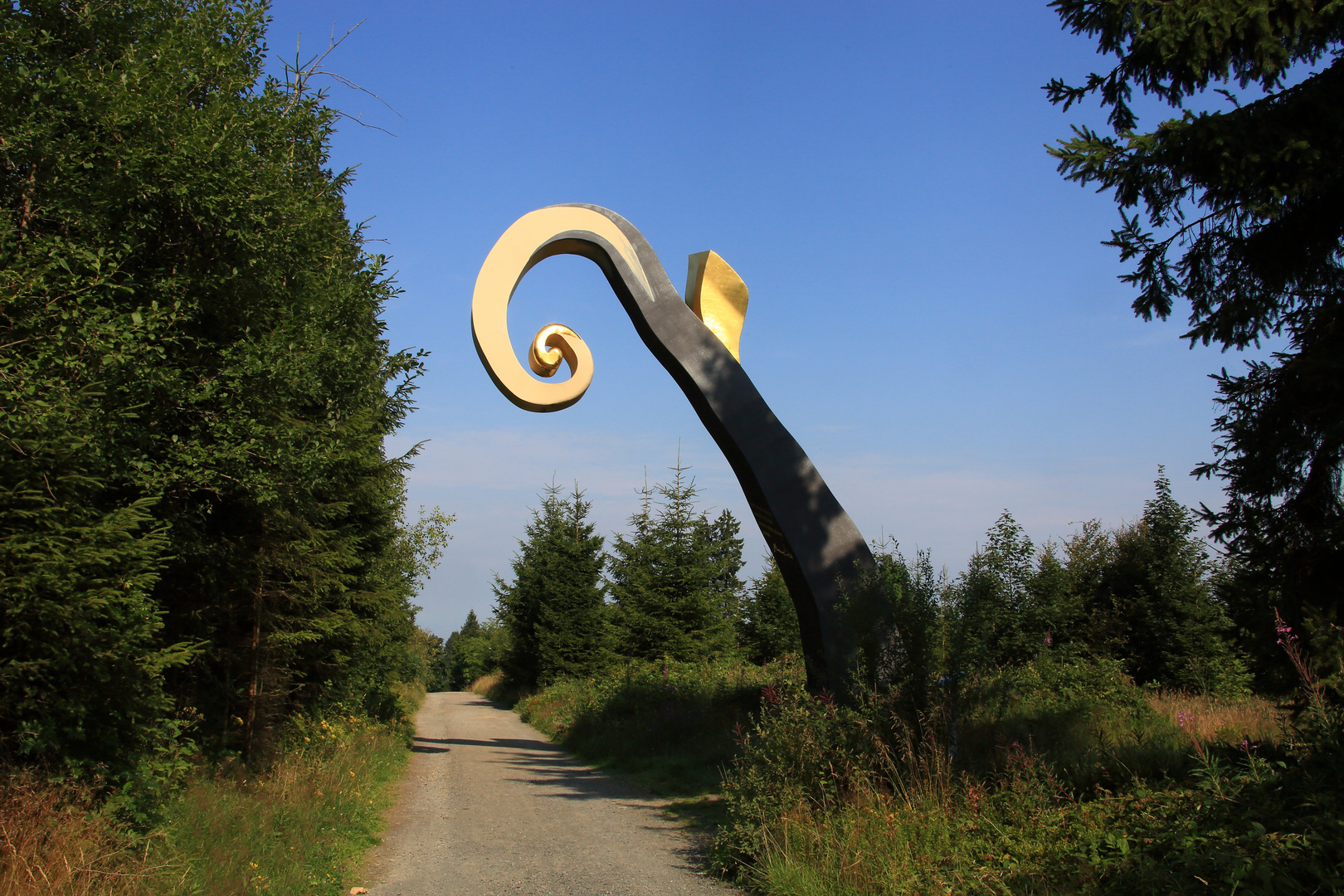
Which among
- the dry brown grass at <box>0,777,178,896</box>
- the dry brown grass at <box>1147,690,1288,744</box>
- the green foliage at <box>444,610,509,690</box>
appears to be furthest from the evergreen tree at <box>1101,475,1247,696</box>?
the green foliage at <box>444,610,509,690</box>

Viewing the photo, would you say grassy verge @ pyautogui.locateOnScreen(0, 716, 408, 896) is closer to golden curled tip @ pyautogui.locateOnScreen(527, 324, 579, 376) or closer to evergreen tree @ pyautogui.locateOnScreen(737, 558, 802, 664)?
golden curled tip @ pyautogui.locateOnScreen(527, 324, 579, 376)

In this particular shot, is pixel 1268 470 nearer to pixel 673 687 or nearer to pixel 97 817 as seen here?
pixel 97 817

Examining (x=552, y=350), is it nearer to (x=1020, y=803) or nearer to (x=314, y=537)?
(x=314, y=537)

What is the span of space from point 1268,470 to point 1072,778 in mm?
2845

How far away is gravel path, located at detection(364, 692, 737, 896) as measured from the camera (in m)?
6.13

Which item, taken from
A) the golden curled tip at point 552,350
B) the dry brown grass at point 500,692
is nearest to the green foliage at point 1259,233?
the golden curled tip at point 552,350

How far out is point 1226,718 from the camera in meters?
8.02

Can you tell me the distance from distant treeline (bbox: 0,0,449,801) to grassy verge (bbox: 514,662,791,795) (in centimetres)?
510

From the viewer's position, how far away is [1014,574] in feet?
46.8

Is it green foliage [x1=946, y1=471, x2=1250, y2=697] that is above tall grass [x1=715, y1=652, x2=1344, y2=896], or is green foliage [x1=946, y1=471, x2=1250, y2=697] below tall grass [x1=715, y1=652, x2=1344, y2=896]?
above

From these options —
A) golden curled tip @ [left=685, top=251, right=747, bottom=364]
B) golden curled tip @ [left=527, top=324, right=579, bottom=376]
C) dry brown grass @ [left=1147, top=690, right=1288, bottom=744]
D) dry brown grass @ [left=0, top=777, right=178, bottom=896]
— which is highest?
golden curled tip @ [left=685, top=251, right=747, bottom=364]

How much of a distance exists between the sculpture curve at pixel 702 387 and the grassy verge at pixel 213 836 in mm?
4482

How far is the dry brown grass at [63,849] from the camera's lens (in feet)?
13.7

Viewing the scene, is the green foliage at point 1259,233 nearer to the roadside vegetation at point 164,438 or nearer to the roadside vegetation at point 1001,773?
the roadside vegetation at point 1001,773
